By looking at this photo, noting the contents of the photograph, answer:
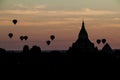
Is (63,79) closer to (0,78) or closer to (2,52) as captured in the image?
(0,78)

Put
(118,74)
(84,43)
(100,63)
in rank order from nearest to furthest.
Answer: (118,74) < (100,63) < (84,43)

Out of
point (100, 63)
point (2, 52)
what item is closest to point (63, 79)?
point (100, 63)

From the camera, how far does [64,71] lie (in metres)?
72.4

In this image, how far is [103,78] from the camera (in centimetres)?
6253

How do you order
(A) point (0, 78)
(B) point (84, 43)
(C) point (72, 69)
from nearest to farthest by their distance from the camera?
(A) point (0, 78) → (C) point (72, 69) → (B) point (84, 43)

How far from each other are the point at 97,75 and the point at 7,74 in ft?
37.6

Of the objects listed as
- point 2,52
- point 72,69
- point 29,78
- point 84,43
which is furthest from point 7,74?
point 84,43

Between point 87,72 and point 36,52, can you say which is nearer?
point 87,72

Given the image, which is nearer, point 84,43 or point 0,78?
point 0,78

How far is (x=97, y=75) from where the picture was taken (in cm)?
6638

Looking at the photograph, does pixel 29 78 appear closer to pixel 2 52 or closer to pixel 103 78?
pixel 103 78

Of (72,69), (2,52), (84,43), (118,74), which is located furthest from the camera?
(84,43)

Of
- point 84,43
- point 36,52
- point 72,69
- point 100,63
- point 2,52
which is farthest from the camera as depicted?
point 84,43

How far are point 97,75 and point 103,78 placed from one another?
3.87 m
